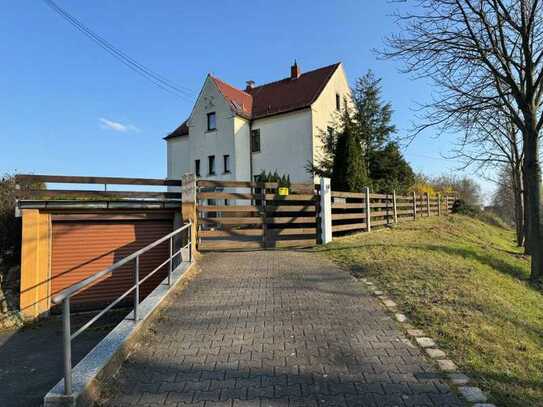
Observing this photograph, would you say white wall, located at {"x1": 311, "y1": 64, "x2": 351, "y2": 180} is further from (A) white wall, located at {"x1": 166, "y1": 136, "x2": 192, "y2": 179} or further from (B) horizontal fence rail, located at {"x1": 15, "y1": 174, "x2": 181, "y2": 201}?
(B) horizontal fence rail, located at {"x1": 15, "y1": 174, "x2": 181, "y2": 201}

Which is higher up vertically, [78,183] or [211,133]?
[211,133]

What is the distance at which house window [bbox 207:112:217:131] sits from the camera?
26.2 metres

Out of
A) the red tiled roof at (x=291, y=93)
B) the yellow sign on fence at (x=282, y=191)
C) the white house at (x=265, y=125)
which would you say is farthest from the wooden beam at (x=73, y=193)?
the red tiled roof at (x=291, y=93)

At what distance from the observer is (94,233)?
10.7m

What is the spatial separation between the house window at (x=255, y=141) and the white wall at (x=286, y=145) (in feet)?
0.97

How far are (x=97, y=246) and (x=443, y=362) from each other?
1000 cm

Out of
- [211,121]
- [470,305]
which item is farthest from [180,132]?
[470,305]

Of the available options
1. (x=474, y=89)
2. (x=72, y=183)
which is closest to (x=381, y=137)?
(x=474, y=89)

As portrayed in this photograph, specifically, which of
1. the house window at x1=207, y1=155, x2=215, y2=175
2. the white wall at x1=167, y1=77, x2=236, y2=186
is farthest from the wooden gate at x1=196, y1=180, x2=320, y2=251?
the house window at x1=207, y1=155, x2=215, y2=175

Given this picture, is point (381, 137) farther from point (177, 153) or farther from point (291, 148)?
point (177, 153)

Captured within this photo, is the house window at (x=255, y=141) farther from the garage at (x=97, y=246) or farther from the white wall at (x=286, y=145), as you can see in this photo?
the garage at (x=97, y=246)

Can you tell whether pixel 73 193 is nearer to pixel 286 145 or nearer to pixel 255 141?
pixel 286 145

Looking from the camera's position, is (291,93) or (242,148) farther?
(291,93)

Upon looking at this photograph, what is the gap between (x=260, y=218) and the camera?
9.97 meters
